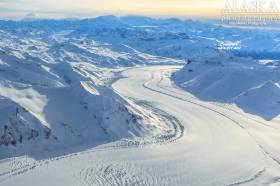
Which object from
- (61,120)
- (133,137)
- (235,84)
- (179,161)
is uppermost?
(61,120)

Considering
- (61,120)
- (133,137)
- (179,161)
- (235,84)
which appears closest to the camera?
(179,161)

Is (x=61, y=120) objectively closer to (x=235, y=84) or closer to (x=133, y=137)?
(x=133, y=137)

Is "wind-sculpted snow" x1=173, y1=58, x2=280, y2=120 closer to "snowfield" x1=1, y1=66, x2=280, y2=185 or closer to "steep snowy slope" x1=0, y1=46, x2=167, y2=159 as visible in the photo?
"snowfield" x1=1, y1=66, x2=280, y2=185

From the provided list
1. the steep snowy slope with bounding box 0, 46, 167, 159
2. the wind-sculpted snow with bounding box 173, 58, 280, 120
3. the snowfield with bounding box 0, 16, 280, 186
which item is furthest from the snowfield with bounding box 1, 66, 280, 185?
the wind-sculpted snow with bounding box 173, 58, 280, 120

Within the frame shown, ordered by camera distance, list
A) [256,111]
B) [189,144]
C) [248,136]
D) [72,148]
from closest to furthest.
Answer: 1. [72,148]
2. [189,144]
3. [248,136]
4. [256,111]

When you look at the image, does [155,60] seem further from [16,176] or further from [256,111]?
[16,176]

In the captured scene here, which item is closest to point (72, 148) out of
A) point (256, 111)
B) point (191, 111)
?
point (191, 111)

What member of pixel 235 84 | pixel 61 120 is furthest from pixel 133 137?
pixel 235 84

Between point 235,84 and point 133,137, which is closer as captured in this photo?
point 133,137

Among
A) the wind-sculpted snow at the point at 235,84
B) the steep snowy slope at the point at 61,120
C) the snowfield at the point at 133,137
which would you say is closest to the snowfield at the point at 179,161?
the snowfield at the point at 133,137

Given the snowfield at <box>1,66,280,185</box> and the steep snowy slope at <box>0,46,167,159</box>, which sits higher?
the steep snowy slope at <box>0,46,167,159</box>

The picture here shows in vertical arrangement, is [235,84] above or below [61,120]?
below
